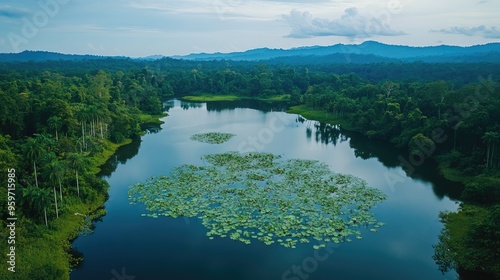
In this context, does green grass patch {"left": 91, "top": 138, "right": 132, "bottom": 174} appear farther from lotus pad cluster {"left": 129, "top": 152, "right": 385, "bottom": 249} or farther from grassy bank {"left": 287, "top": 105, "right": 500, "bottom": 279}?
grassy bank {"left": 287, "top": 105, "right": 500, "bottom": 279}

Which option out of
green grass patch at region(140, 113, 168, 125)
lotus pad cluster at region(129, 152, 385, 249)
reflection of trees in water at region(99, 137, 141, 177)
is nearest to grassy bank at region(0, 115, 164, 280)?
lotus pad cluster at region(129, 152, 385, 249)

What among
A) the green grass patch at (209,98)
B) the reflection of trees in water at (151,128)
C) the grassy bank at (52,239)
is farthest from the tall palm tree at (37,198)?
the green grass patch at (209,98)

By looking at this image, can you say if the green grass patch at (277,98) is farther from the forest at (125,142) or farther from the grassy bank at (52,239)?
the grassy bank at (52,239)

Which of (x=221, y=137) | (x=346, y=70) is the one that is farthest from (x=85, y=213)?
(x=346, y=70)

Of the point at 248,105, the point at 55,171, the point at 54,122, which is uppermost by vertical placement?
the point at 54,122

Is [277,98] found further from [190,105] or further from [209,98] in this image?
[190,105]

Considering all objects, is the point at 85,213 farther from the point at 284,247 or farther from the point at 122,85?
the point at 122,85

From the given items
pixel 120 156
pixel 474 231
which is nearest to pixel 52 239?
pixel 120 156
